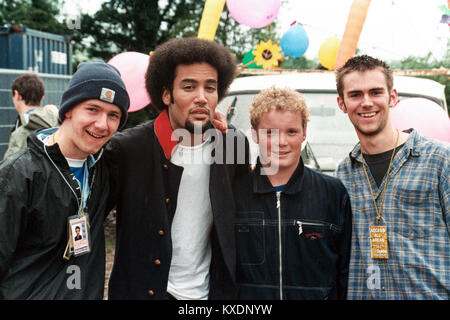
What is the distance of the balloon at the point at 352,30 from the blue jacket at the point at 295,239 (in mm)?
2609

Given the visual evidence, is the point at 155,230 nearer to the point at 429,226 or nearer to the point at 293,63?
the point at 429,226

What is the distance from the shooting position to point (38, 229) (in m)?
2.09

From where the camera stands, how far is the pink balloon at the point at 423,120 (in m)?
3.28

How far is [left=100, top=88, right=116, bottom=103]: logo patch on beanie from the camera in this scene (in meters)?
2.30

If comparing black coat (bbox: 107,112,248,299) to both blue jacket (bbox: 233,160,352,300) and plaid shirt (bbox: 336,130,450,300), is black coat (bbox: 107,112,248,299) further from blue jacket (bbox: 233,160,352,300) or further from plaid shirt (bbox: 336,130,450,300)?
plaid shirt (bbox: 336,130,450,300)

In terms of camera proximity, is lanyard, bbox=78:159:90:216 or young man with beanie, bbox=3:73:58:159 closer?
lanyard, bbox=78:159:90:216

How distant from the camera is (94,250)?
2.34 m

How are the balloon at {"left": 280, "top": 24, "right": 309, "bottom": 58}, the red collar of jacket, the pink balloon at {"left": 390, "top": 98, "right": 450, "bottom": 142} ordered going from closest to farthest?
the red collar of jacket → the pink balloon at {"left": 390, "top": 98, "right": 450, "bottom": 142} → the balloon at {"left": 280, "top": 24, "right": 309, "bottom": 58}

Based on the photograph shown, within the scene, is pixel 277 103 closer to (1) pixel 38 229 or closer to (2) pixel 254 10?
(1) pixel 38 229

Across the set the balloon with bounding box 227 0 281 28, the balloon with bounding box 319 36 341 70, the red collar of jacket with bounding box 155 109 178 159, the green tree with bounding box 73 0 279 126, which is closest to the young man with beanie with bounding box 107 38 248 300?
the red collar of jacket with bounding box 155 109 178 159

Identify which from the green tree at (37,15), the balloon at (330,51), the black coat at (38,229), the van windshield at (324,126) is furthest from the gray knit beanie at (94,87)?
the green tree at (37,15)

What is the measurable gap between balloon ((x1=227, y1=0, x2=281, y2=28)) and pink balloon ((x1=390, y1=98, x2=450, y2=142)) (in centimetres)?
236

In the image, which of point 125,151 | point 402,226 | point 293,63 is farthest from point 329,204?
point 293,63
